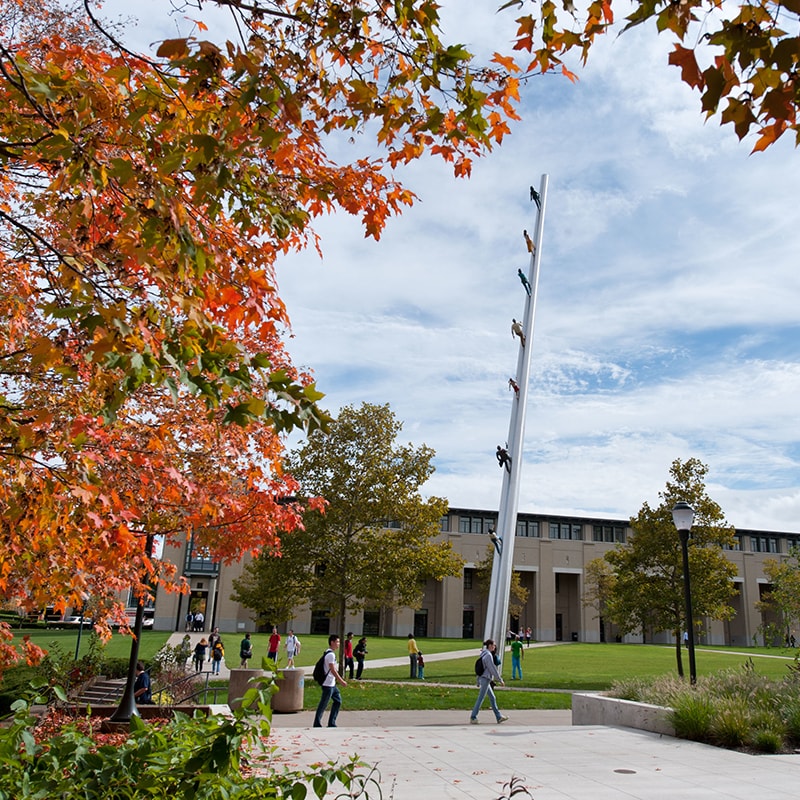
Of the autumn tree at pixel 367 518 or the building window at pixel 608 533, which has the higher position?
the building window at pixel 608 533

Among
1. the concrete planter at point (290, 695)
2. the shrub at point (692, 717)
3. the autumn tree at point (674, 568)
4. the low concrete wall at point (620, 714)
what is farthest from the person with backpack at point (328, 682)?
Answer: the autumn tree at point (674, 568)

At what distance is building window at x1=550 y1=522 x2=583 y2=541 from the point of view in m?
78.0

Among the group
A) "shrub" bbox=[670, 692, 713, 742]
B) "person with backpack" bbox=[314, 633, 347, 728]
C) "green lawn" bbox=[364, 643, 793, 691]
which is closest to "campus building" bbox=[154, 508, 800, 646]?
"green lawn" bbox=[364, 643, 793, 691]

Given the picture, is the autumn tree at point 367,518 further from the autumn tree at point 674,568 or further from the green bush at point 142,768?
the green bush at point 142,768

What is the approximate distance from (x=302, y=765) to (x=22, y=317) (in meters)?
6.38

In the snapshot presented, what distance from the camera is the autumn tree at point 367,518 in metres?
27.1

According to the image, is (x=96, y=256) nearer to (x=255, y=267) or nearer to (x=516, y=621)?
(x=255, y=267)

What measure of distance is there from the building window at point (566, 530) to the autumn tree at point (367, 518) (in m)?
51.3

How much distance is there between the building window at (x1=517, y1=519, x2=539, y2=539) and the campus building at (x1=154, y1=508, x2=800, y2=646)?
109 millimetres

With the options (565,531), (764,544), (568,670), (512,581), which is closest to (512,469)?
(568,670)

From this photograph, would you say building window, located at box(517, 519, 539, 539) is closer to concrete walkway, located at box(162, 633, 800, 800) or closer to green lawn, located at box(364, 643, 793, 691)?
green lawn, located at box(364, 643, 793, 691)

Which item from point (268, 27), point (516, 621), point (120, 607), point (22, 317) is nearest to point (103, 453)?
point (22, 317)

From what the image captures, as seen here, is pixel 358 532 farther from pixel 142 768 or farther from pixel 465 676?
pixel 142 768

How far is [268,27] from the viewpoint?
4.51 meters
